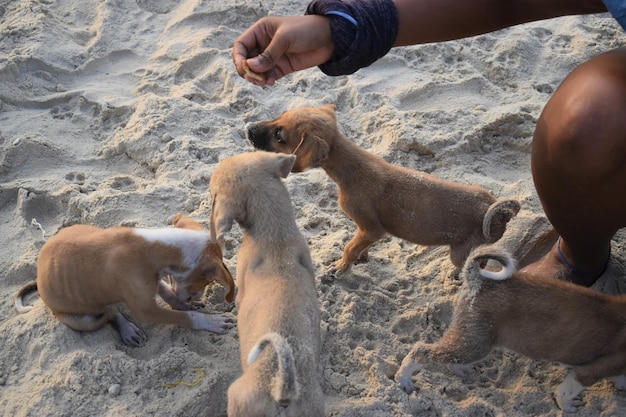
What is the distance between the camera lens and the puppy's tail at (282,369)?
2.32 meters

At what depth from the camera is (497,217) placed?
10.9ft

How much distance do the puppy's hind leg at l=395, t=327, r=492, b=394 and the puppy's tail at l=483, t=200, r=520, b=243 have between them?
2.02ft

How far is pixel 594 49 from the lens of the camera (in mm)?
4848

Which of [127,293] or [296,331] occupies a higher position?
[296,331]

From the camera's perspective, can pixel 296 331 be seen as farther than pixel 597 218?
No

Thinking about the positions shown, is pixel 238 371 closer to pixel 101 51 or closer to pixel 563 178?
pixel 563 178

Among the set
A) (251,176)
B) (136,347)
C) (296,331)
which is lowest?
(136,347)

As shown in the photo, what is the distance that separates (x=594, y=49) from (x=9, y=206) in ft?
14.2

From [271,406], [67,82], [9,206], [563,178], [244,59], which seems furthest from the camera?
[67,82]

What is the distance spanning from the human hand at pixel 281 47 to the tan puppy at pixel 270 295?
1.39 ft

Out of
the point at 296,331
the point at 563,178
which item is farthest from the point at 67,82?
the point at 563,178

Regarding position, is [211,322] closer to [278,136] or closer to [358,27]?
[278,136]

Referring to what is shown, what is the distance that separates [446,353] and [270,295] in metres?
0.88

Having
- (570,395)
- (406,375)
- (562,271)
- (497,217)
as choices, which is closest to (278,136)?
(497,217)
